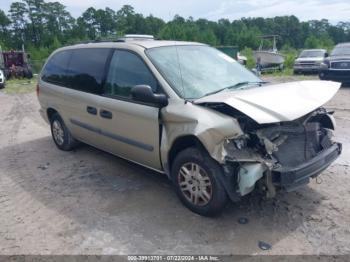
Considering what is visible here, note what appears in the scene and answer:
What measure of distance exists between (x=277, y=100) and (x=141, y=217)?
1876 millimetres

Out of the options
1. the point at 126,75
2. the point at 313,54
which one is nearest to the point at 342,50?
the point at 313,54

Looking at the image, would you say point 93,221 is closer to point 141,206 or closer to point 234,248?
point 141,206

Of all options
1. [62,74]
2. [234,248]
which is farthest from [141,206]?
[62,74]

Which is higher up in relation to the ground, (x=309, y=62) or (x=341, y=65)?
(x=341, y=65)

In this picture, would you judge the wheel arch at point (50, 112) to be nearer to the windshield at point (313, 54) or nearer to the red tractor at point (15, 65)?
the windshield at point (313, 54)

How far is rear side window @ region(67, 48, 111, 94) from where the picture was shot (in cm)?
481

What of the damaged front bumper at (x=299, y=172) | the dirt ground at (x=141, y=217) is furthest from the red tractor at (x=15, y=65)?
the damaged front bumper at (x=299, y=172)

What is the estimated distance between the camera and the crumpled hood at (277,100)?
320 cm

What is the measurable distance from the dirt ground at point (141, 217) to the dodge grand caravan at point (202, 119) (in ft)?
1.18

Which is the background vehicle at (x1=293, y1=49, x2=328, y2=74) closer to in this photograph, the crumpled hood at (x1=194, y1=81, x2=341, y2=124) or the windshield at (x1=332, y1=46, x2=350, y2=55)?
the windshield at (x1=332, y1=46, x2=350, y2=55)

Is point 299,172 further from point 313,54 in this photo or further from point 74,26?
point 74,26

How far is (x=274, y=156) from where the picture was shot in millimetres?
3398

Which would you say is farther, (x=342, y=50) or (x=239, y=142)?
(x=342, y=50)

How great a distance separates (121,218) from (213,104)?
1575mm
